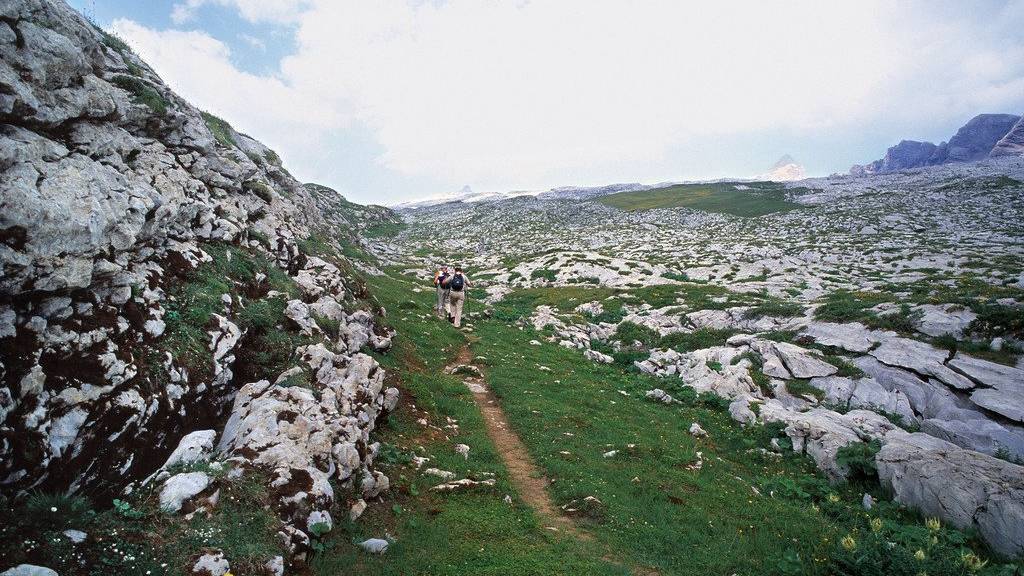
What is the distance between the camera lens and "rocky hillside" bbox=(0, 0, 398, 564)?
27.1 feet

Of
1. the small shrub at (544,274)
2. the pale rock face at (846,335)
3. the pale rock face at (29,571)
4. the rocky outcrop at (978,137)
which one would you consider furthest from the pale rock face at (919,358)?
the rocky outcrop at (978,137)

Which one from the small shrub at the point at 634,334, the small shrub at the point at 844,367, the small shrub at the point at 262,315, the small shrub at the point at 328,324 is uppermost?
the small shrub at the point at 262,315

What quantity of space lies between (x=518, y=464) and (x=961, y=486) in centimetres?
1211

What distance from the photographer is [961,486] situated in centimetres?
1181

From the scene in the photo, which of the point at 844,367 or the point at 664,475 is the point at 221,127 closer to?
the point at 664,475

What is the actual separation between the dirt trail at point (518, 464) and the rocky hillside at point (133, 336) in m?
4.13

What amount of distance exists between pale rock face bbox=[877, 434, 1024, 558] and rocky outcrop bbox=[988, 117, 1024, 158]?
735ft

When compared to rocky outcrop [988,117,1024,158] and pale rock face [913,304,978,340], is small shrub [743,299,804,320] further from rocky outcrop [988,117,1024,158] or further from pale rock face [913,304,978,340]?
rocky outcrop [988,117,1024,158]

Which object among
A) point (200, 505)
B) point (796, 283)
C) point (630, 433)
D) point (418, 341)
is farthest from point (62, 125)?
point (796, 283)

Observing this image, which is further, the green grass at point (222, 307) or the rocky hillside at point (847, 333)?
the rocky hillside at point (847, 333)

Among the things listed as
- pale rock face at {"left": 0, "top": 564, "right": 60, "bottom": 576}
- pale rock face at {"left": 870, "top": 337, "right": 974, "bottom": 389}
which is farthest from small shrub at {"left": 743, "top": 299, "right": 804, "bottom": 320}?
pale rock face at {"left": 0, "top": 564, "right": 60, "bottom": 576}

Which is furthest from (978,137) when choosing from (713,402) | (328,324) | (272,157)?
(328,324)

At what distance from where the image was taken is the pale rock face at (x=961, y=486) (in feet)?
35.4

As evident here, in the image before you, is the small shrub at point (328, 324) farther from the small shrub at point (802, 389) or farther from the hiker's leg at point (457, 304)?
the small shrub at point (802, 389)
